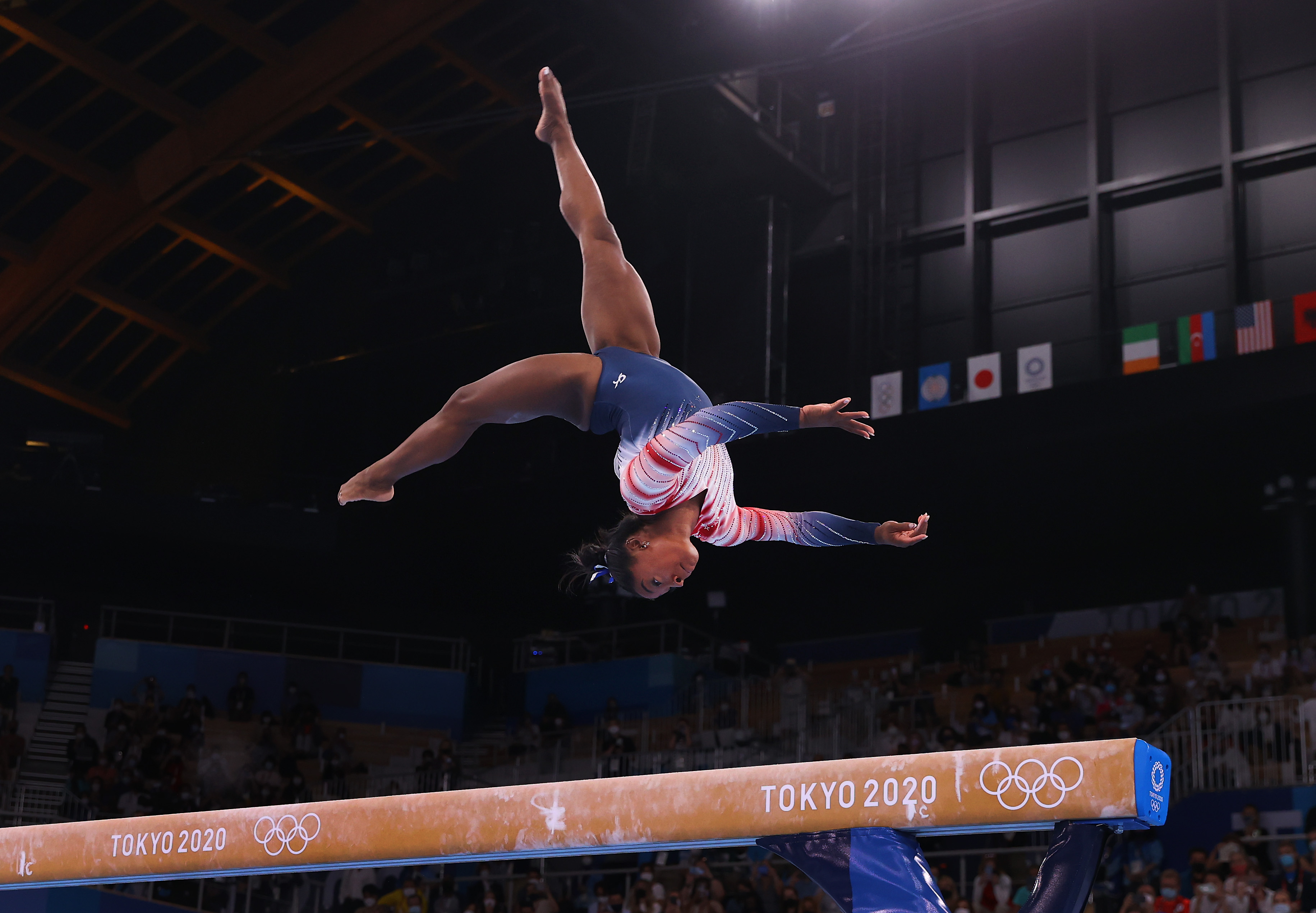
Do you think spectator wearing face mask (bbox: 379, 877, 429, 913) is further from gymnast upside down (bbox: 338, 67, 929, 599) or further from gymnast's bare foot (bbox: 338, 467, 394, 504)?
gymnast's bare foot (bbox: 338, 467, 394, 504)

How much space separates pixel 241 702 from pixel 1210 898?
13.8m

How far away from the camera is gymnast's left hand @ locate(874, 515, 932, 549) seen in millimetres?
5090

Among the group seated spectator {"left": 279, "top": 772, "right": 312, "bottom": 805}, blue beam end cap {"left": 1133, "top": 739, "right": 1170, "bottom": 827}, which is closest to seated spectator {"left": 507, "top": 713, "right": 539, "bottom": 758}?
seated spectator {"left": 279, "top": 772, "right": 312, "bottom": 805}

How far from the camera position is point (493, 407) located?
15.6 feet

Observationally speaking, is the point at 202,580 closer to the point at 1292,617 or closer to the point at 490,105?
the point at 490,105

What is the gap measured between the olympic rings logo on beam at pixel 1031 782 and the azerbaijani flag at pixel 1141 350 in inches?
550

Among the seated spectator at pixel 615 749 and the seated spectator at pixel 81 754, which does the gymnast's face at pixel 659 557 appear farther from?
the seated spectator at pixel 81 754

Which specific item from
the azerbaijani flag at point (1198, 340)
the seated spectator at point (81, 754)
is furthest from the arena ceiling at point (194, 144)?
the azerbaijani flag at point (1198, 340)

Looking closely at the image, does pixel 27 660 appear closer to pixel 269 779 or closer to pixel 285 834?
pixel 269 779

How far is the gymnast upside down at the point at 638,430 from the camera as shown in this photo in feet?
15.0

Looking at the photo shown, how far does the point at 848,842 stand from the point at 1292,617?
14.7 meters

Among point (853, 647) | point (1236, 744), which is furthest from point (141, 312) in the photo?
point (1236, 744)

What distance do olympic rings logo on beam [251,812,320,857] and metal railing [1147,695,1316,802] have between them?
33.8 ft

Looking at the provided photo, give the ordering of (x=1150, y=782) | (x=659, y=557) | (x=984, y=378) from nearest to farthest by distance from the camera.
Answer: (x=1150, y=782), (x=659, y=557), (x=984, y=378)
